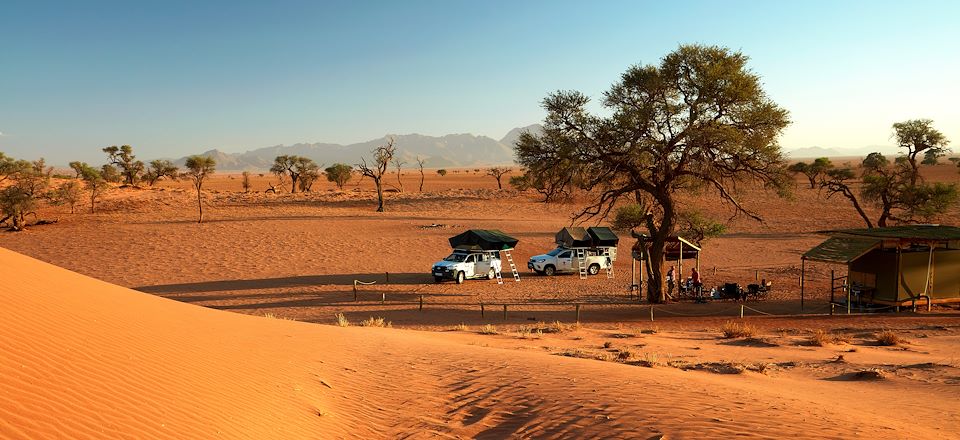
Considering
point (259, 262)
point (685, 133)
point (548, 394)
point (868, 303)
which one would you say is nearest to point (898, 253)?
point (868, 303)

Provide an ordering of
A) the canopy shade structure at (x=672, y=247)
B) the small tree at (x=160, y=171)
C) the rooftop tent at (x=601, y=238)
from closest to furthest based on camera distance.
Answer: the canopy shade structure at (x=672, y=247), the rooftop tent at (x=601, y=238), the small tree at (x=160, y=171)

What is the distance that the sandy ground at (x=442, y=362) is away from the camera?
7.13m

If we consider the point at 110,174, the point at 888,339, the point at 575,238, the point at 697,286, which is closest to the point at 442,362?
the point at 888,339

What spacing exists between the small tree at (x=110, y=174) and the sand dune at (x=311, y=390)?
220ft

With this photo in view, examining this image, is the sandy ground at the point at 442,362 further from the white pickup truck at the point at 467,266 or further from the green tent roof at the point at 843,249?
the green tent roof at the point at 843,249

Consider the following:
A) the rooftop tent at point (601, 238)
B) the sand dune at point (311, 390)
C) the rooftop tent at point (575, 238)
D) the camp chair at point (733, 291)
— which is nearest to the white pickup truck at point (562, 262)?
the rooftop tent at point (575, 238)

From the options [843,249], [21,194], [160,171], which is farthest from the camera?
[160,171]

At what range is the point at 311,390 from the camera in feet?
30.3

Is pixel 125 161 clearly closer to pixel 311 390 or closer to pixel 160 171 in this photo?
pixel 160 171

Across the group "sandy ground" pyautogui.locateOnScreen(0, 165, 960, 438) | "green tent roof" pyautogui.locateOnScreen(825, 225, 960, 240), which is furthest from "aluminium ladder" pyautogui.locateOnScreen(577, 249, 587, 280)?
"green tent roof" pyautogui.locateOnScreen(825, 225, 960, 240)

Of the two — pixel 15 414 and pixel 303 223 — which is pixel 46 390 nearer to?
pixel 15 414

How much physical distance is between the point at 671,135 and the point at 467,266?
1144 cm

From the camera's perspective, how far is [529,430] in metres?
7.71

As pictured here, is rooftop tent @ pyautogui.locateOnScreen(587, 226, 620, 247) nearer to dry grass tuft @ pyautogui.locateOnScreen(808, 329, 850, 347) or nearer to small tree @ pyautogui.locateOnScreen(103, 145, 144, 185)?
dry grass tuft @ pyautogui.locateOnScreen(808, 329, 850, 347)
